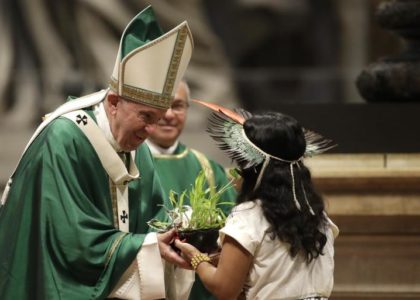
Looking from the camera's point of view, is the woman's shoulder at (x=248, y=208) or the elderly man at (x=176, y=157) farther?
the elderly man at (x=176, y=157)

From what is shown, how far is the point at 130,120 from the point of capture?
17.9 feet

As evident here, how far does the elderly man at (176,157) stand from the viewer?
7203 mm

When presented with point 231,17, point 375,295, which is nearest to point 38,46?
point 231,17

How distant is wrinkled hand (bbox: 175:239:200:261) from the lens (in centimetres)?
537

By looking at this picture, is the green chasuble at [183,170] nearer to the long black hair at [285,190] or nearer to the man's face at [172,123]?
the man's face at [172,123]

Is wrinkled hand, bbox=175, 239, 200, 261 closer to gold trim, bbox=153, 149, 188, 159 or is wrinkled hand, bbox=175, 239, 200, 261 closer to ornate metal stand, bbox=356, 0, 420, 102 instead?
ornate metal stand, bbox=356, 0, 420, 102

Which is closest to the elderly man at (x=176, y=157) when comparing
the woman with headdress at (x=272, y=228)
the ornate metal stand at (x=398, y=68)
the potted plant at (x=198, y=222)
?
the ornate metal stand at (x=398, y=68)

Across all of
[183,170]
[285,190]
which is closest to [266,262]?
[285,190]

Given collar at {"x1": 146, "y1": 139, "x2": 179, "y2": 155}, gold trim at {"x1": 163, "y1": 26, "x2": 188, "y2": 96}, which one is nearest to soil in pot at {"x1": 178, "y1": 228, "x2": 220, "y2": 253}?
gold trim at {"x1": 163, "y1": 26, "x2": 188, "y2": 96}

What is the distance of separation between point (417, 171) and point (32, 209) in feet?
5.55

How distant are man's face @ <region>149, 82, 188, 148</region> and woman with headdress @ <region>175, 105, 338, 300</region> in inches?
74.4

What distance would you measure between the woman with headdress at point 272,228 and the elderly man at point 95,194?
0.80ft

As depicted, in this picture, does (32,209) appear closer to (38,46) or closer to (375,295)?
(375,295)

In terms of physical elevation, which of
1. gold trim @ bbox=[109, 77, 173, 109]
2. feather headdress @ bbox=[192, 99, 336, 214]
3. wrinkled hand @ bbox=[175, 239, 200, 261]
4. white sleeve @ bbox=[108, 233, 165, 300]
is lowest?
white sleeve @ bbox=[108, 233, 165, 300]
